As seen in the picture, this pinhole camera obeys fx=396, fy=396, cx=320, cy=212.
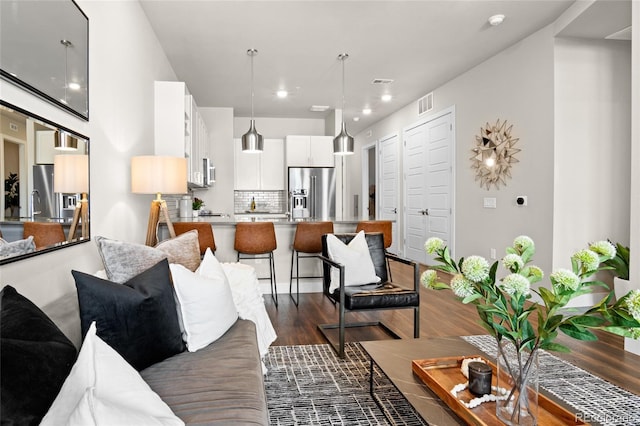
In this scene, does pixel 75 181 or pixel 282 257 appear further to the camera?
pixel 282 257

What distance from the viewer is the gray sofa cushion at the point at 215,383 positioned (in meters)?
1.31

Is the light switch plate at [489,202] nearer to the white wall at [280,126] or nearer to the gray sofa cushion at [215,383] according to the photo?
the gray sofa cushion at [215,383]

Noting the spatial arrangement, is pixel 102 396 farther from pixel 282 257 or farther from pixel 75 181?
pixel 282 257

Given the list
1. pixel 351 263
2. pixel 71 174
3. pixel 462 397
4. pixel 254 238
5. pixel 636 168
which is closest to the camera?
pixel 462 397

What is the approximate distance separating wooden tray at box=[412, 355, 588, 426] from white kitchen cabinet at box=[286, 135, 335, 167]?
5762 mm

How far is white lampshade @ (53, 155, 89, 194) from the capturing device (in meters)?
1.86

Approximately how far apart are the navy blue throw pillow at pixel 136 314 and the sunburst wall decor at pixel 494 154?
13.2 feet

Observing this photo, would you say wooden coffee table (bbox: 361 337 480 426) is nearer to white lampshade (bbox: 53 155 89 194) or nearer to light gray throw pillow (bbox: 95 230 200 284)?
light gray throw pillow (bbox: 95 230 200 284)

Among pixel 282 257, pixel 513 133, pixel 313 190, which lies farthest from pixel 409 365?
pixel 313 190

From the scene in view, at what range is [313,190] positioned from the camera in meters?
7.38

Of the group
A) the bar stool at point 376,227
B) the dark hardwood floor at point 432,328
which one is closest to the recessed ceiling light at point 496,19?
the bar stool at point 376,227

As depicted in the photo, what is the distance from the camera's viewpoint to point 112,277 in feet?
5.96

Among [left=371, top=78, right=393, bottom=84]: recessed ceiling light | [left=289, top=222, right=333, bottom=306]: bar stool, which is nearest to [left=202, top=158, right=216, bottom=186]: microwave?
[left=289, top=222, right=333, bottom=306]: bar stool

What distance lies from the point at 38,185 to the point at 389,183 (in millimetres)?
6887
